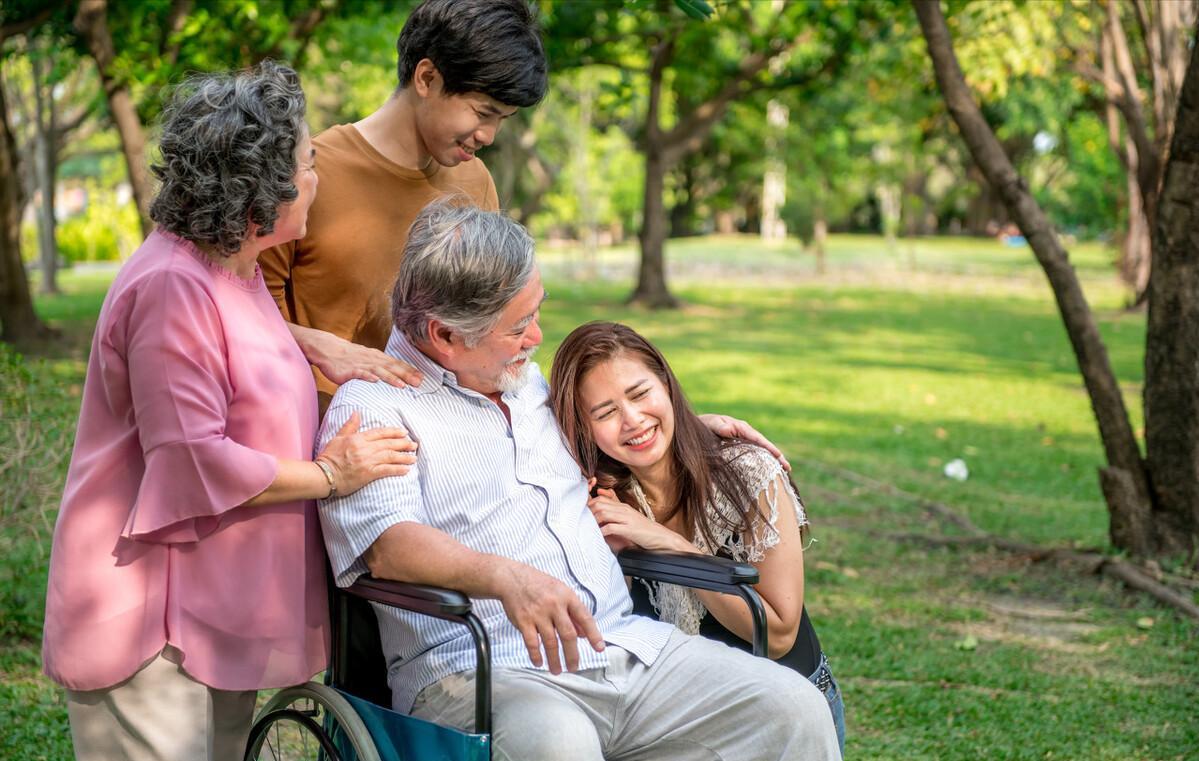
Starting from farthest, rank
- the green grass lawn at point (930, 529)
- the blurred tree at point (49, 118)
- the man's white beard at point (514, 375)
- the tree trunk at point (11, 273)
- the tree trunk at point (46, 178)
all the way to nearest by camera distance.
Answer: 1. the tree trunk at point (46, 178)
2. the blurred tree at point (49, 118)
3. the tree trunk at point (11, 273)
4. the green grass lawn at point (930, 529)
5. the man's white beard at point (514, 375)

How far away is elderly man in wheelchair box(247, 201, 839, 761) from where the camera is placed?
7.29 ft

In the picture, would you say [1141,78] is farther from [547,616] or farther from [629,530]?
[547,616]

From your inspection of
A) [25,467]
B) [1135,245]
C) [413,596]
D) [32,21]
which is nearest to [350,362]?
[413,596]

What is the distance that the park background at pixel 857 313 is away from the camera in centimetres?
443

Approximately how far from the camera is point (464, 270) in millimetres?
2398

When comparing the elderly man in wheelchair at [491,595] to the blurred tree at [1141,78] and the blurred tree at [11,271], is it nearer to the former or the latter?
the blurred tree at [1141,78]

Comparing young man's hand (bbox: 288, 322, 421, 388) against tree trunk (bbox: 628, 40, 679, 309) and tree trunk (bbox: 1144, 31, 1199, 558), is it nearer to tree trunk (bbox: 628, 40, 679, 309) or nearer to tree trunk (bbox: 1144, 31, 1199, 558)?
tree trunk (bbox: 1144, 31, 1199, 558)

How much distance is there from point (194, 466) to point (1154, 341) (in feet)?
14.0

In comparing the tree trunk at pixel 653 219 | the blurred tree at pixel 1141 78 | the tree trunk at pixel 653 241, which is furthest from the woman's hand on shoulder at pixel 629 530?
the tree trunk at pixel 653 241

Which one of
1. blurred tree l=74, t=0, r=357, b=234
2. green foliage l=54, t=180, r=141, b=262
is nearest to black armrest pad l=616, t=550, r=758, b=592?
blurred tree l=74, t=0, r=357, b=234

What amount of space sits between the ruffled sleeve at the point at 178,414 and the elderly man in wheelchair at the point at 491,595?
0.82 feet

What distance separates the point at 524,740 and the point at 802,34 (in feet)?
47.5

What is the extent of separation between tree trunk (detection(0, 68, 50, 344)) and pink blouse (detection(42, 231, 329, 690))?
10.9 meters

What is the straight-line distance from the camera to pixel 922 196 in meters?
46.3
